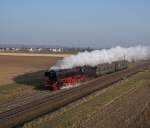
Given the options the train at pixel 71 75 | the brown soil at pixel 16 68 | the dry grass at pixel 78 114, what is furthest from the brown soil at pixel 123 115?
the brown soil at pixel 16 68

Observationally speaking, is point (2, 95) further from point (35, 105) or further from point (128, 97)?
point (128, 97)

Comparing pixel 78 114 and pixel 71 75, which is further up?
pixel 71 75

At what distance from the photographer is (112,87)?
50.2 m

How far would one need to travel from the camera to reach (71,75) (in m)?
53.4

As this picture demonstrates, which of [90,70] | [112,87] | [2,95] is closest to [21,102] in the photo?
[2,95]

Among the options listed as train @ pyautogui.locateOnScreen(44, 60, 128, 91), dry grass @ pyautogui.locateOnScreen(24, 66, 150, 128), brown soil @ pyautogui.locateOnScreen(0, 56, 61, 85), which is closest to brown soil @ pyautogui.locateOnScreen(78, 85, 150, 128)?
dry grass @ pyautogui.locateOnScreen(24, 66, 150, 128)

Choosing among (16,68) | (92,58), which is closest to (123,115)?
(92,58)

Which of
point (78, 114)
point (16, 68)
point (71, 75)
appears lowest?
point (16, 68)

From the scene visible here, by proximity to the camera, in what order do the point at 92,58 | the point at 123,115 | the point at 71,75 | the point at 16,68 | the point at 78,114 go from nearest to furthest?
the point at 123,115, the point at 78,114, the point at 71,75, the point at 92,58, the point at 16,68

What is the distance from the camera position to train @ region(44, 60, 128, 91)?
164 ft

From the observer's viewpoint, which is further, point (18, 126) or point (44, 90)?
point (44, 90)

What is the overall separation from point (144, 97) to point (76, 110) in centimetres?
1091

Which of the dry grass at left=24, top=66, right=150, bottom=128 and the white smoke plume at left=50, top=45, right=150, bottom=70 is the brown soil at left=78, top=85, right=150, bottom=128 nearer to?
the dry grass at left=24, top=66, right=150, bottom=128

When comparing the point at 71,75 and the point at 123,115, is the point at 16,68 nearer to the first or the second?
the point at 71,75
